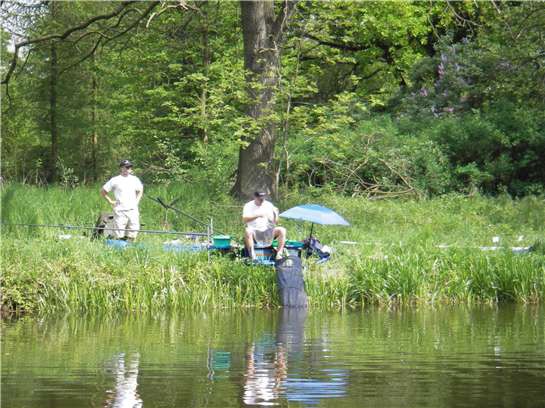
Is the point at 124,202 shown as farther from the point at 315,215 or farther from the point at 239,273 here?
the point at 315,215

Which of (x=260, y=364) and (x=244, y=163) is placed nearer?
(x=260, y=364)

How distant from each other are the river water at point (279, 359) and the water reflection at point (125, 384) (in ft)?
0.03

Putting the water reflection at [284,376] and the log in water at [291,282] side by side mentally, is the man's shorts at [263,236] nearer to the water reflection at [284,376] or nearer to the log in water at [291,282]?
the log in water at [291,282]

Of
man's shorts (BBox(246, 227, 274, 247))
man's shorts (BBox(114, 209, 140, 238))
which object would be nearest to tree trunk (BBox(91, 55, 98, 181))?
man's shorts (BBox(114, 209, 140, 238))

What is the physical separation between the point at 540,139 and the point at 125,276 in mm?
14353

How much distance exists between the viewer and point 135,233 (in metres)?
18.2

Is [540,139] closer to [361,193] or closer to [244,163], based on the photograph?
[361,193]

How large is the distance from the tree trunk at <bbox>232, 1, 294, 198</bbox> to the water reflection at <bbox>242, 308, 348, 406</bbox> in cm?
1028

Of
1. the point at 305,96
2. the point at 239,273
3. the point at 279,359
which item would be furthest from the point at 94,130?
the point at 279,359

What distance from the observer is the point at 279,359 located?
11.4 meters

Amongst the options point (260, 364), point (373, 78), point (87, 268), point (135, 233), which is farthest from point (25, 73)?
point (260, 364)

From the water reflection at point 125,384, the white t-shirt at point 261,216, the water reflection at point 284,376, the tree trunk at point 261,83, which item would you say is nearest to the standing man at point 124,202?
the white t-shirt at point 261,216

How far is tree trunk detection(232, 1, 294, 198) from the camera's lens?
75.4ft

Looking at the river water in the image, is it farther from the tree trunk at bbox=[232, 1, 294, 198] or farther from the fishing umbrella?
the tree trunk at bbox=[232, 1, 294, 198]
